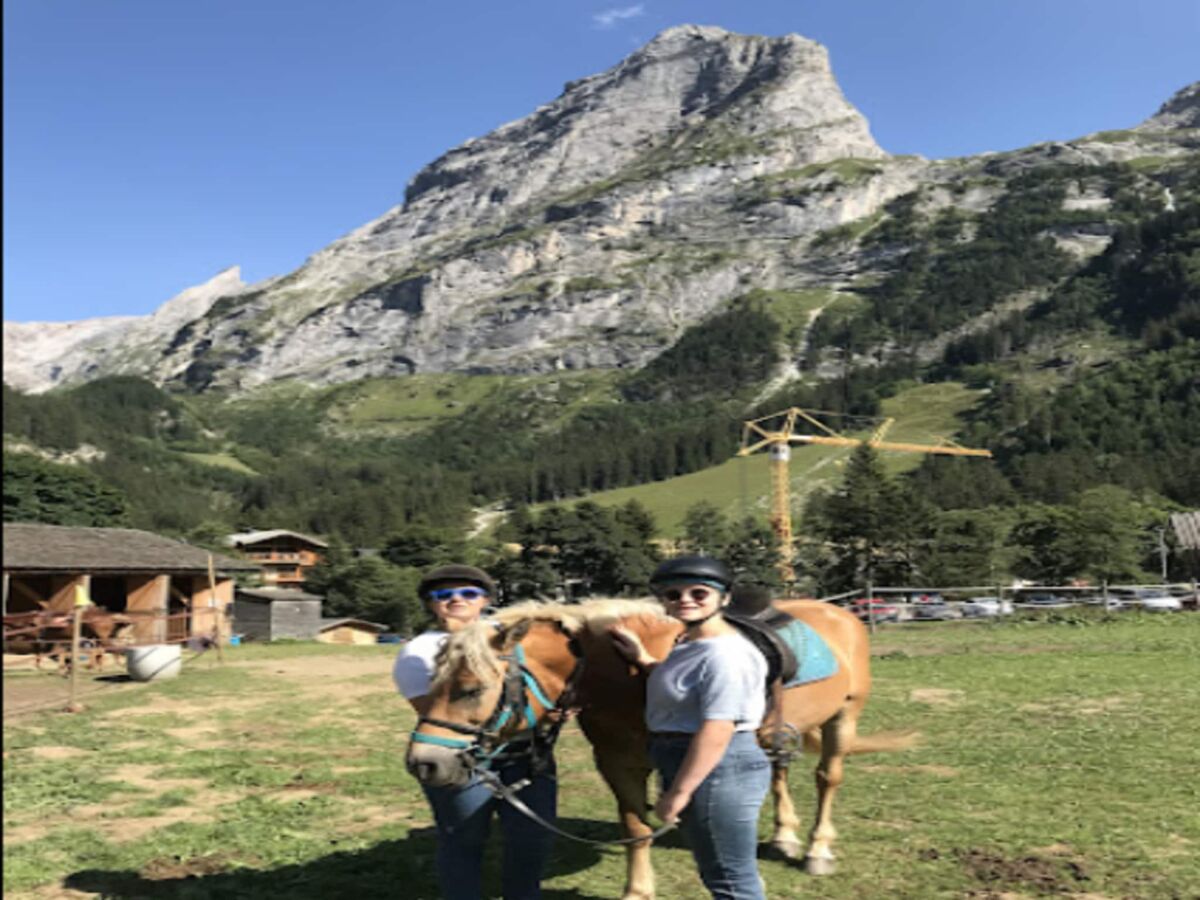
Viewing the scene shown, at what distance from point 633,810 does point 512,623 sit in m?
1.75

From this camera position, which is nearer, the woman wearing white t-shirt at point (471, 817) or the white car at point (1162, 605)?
the woman wearing white t-shirt at point (471, 817)

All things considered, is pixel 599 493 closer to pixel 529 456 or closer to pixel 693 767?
pixel 529 456

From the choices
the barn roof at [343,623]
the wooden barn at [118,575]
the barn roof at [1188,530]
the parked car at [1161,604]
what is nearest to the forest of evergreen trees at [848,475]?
the barn roof at [1188,530]

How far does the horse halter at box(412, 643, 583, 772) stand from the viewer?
12.9ft

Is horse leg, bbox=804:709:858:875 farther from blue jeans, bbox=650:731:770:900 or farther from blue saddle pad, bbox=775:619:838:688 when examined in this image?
blue jeans, bbox=650:731:770:900

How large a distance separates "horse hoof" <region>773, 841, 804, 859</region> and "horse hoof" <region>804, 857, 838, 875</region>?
25 centimetres

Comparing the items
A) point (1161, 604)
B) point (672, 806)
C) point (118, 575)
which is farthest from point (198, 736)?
point (1161, 604)

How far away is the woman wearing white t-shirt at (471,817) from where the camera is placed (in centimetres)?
407

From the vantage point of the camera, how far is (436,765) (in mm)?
3863

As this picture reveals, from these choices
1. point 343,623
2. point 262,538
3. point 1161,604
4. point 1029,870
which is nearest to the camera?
point 1029,870

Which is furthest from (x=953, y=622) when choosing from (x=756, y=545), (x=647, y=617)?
(x=756, y=545)

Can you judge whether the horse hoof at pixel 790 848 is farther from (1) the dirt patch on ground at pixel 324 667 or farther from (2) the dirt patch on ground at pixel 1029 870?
(1) the dirt patch on ground at pixel 324 667

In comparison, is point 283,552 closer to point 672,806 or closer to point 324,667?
point 324,667

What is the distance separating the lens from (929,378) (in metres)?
188
